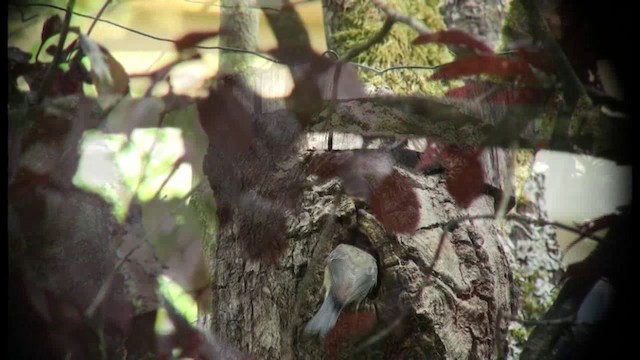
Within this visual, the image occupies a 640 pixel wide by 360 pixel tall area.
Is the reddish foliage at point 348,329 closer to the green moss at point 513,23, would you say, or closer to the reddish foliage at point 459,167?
the reddish foliage at point 459,167

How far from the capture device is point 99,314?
32.8 inches

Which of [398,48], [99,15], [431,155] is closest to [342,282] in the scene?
[431,155]

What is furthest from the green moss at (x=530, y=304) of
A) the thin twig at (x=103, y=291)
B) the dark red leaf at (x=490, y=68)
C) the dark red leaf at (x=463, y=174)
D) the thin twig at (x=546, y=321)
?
the thin twig at (x=103, y=291)

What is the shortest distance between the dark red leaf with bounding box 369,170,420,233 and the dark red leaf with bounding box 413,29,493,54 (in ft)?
0.52

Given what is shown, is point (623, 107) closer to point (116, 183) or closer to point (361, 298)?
point (361, 298)

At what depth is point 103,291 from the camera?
83 centimetres

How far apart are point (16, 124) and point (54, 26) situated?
138 mm

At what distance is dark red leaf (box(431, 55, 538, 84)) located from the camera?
2.46ft

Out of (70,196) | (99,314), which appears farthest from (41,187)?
(99,314)

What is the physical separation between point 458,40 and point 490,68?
0.05 metres

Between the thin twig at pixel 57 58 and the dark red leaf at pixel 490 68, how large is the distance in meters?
0.48

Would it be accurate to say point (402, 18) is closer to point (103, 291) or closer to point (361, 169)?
point (361, 169)

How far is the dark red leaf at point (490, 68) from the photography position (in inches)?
29.5

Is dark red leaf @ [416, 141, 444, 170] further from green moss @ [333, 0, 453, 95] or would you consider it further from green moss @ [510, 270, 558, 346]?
green moss @ [510, 270, 558, 346]
